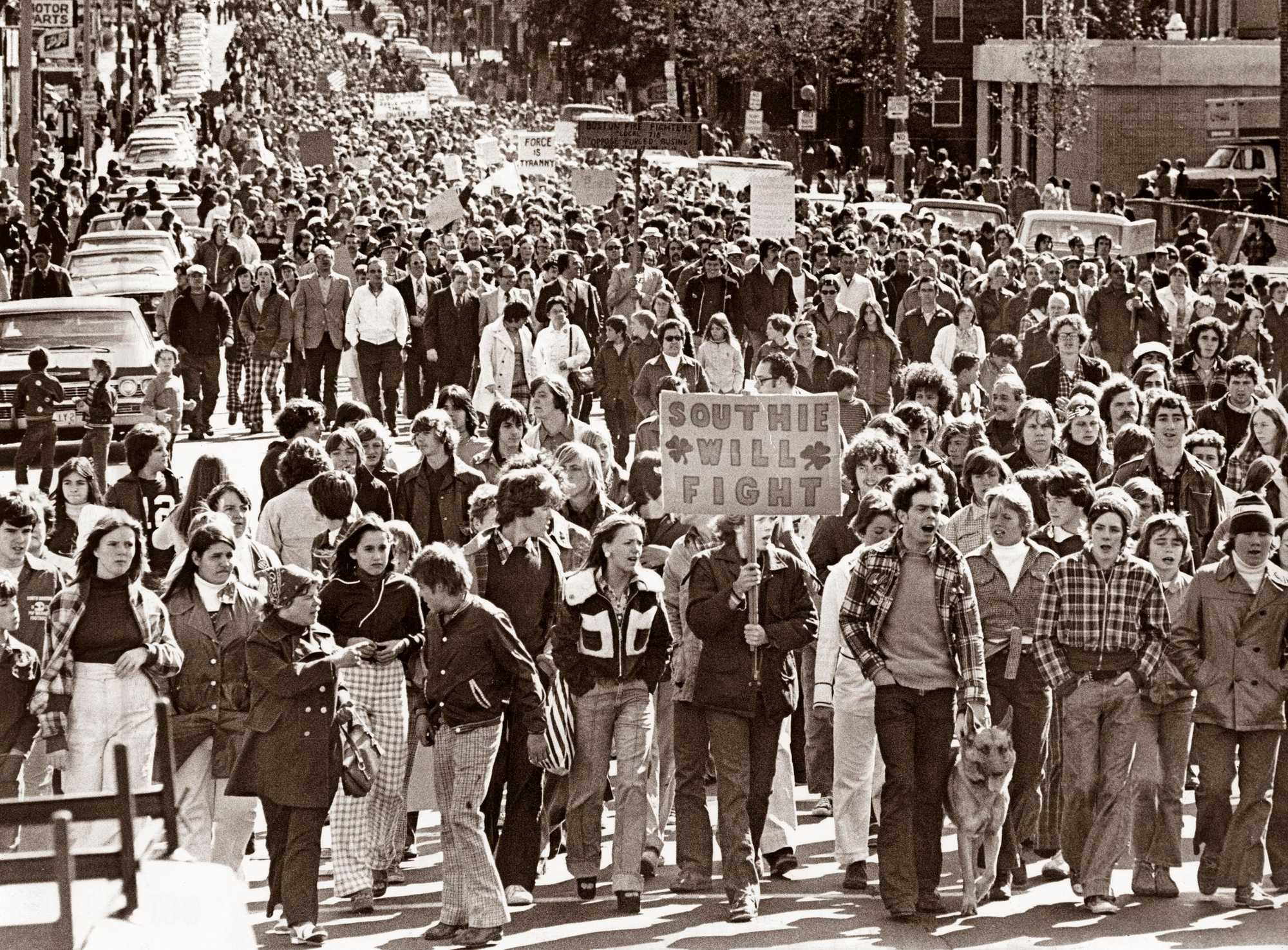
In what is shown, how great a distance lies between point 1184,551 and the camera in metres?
11.3

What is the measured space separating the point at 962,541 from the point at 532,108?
102m

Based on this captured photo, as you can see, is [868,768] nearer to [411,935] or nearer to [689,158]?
[411,935]

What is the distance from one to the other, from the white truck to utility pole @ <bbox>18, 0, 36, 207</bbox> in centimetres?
2073

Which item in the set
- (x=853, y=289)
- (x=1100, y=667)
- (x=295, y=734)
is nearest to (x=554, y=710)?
(x=295, y=734)

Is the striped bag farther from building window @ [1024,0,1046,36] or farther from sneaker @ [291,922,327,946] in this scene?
building window @ [1024,0,1046,36]

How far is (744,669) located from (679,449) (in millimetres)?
1046

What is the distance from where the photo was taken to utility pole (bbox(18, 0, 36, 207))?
38.7 m

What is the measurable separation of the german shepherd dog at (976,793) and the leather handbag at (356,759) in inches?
87.4

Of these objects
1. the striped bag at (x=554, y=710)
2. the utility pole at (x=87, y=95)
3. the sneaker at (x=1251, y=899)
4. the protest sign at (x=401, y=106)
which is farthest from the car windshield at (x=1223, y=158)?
the protest sign at (x=401, y=106)

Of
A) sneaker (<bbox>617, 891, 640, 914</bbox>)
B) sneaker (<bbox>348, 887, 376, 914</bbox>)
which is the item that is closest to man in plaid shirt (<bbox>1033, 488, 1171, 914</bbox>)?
sneaker (<bbox>617, 891, 640, 914</bbox>)

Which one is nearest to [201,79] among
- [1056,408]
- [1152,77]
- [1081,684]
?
[1152,77]

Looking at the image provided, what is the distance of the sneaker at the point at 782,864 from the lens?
36.3 feet

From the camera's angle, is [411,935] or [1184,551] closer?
[411,935]

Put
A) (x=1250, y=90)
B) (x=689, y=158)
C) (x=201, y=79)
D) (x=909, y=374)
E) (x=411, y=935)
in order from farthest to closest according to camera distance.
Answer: (x=201, y=79)
(x=689, y=158)
(x=1250, y=90)
(x=909, y=374)
(x=411, y=935)
